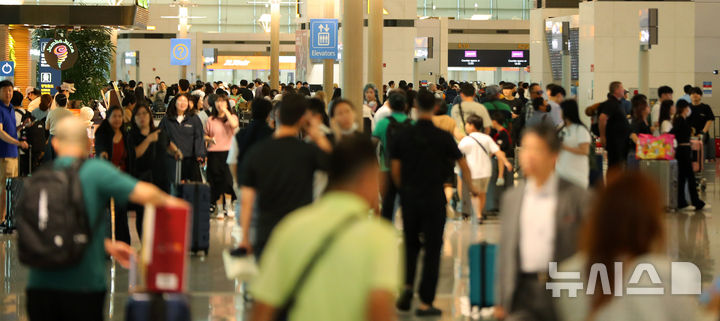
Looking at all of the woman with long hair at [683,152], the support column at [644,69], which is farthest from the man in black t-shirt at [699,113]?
the support column at [644,69]

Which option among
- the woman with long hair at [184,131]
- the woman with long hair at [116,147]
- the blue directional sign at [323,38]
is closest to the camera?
the woman with long hair at [116,147]

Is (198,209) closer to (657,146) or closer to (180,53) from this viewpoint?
(657,146)

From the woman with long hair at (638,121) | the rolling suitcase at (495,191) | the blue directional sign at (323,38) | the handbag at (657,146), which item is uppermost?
the blue directional sign at (323,38)

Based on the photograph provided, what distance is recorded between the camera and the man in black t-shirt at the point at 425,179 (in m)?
7.96

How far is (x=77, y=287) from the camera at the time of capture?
5.14m

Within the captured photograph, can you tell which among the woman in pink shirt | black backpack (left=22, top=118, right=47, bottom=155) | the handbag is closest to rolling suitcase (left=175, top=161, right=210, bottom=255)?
the woman in pink shirt

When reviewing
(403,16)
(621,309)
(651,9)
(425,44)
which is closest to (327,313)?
(621,309)

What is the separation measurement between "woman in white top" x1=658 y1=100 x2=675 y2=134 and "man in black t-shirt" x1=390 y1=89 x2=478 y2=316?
8.36m

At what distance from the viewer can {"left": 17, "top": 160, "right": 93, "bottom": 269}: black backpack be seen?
199 inches

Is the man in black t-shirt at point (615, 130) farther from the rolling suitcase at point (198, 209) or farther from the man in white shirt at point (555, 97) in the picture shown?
the rolling suitcase at point (198, 209)

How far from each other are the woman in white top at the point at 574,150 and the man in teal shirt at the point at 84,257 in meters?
6.53

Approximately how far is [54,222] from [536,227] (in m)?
2.31

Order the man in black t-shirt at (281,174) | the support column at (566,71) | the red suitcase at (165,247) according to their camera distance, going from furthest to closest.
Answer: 1. the support column at (566,71)
2. the man in black t-shirt at (281,174)
3. the red suitcase at (165,247)

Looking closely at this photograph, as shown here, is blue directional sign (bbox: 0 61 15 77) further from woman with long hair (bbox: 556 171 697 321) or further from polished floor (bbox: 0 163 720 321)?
woman with long hair (bbox: 556 171 697 321)
